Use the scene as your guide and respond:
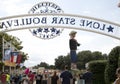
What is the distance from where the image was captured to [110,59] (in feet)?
101

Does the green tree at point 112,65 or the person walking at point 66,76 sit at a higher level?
the green tree at point 112,65

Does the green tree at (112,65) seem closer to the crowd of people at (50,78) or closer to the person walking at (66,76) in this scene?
the crowd of people at (50,78)

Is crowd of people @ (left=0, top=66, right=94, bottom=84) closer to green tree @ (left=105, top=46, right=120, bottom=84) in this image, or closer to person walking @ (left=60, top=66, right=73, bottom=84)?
person walking @ (left=60, top=66, right=73, bottom=84)

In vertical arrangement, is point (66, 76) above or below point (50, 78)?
below

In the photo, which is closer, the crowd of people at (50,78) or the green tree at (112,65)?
the crowd of people at (50,78)

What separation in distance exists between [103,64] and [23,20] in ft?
27.3

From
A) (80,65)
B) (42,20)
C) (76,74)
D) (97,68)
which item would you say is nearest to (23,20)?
(42,20)

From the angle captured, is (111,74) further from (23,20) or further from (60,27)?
(23,20)

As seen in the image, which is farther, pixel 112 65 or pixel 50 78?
pixel 112 65

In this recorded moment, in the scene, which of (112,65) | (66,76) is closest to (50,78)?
(112,65)

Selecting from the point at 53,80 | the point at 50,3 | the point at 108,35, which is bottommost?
the point at 53,80

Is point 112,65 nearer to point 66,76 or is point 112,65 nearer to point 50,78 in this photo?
point 50,78

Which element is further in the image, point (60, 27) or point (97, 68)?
point (97, 68)

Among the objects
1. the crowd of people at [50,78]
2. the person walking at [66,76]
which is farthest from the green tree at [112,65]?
the person walking at [66,76]
